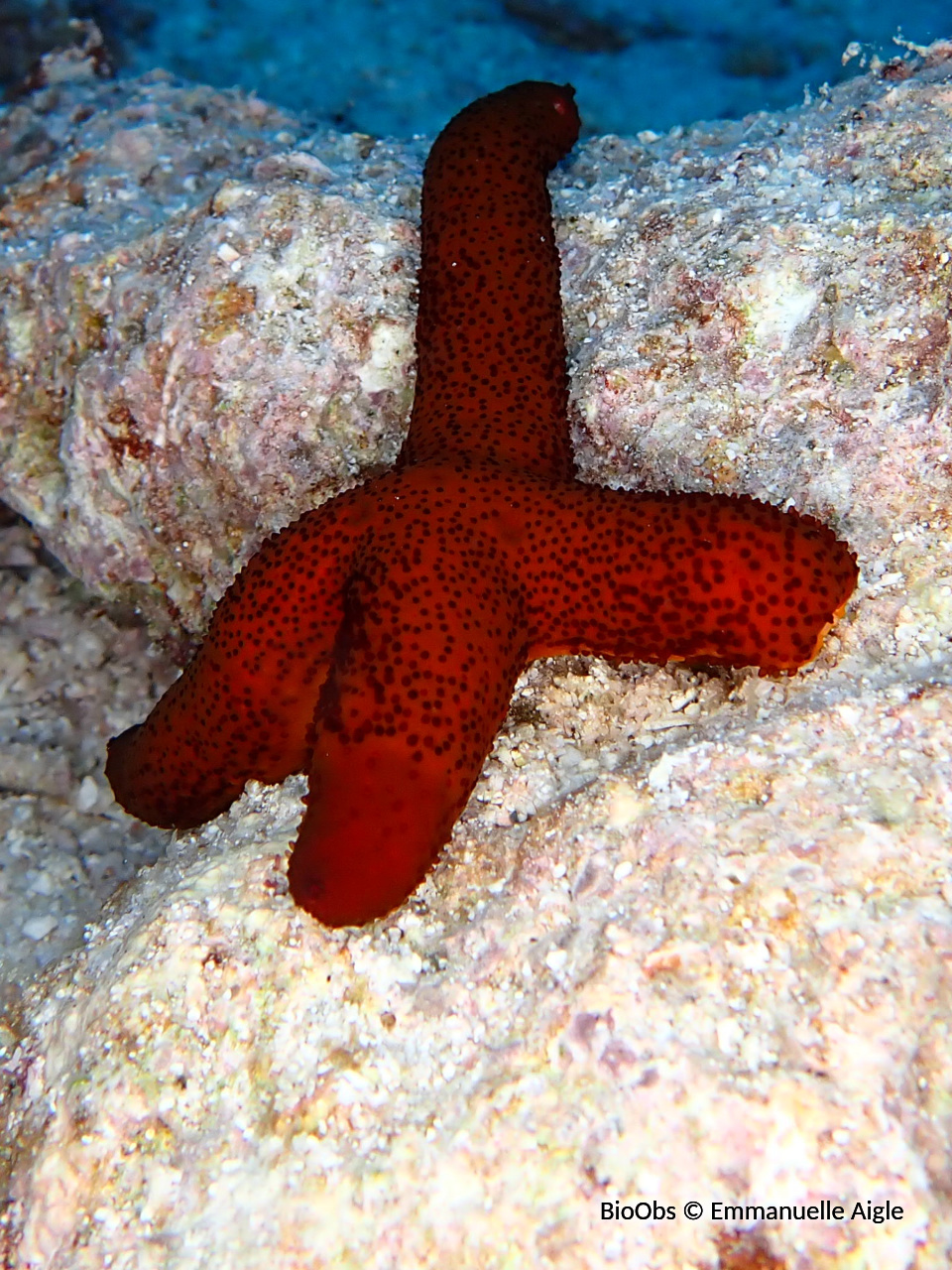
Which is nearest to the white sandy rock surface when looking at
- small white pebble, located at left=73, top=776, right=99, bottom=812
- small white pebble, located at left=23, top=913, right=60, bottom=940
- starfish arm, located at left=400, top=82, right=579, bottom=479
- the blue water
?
starfish arm, located at left=400, top=82, right=579, bottom=479

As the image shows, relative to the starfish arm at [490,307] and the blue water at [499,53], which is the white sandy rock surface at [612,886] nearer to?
the starfish arm at [490,307]

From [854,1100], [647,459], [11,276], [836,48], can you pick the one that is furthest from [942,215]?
[11,276]

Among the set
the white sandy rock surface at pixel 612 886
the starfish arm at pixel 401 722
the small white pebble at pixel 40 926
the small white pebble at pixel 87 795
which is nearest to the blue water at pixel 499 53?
the white sandy rock surface at pixel 612 886

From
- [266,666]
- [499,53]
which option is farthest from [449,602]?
[499,53]

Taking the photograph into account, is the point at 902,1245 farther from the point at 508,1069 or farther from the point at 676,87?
the point at 676,87

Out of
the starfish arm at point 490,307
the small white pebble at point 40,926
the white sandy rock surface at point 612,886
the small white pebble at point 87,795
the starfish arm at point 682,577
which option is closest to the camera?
the white sandy rock surface at point 612,886
